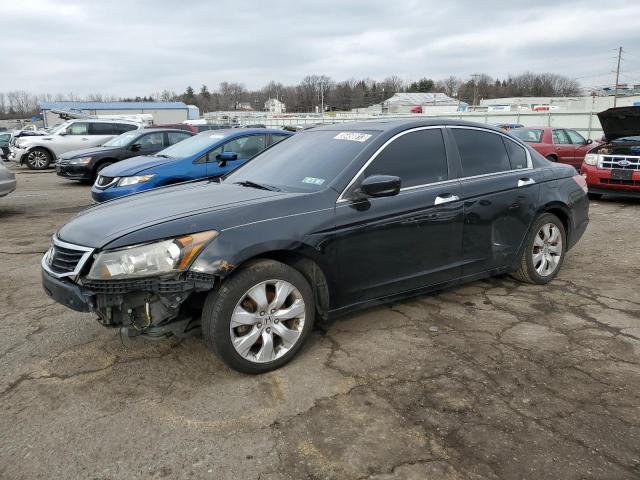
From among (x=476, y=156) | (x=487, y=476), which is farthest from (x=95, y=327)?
(x=476, y=156)

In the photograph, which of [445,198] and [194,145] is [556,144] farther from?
[445,198]

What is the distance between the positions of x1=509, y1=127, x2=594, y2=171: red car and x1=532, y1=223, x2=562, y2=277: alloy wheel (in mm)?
8890

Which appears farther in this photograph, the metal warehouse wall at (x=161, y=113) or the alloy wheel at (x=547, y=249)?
the metal warehouse wall at (x=161, y=113)

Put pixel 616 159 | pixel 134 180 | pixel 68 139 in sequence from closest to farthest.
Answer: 1. pixel 134 180
2. pixel 616 159
3. pixel 68 139

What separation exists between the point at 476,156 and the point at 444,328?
1539 millimetres

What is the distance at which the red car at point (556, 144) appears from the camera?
43.4ft

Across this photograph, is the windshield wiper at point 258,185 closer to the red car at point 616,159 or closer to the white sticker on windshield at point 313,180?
the white sticker on windshield at point 313,180

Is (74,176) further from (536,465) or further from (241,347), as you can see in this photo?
(536,465)

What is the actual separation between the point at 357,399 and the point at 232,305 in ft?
3.03

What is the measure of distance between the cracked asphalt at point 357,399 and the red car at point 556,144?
377 inches

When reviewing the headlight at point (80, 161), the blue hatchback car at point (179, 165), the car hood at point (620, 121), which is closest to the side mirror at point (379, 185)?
the blue hatchback car at point (179, 165)

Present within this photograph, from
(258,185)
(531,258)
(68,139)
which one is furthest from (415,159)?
(68,139)

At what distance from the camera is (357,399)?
3025 millimetres

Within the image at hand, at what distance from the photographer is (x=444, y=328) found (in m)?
4.02
